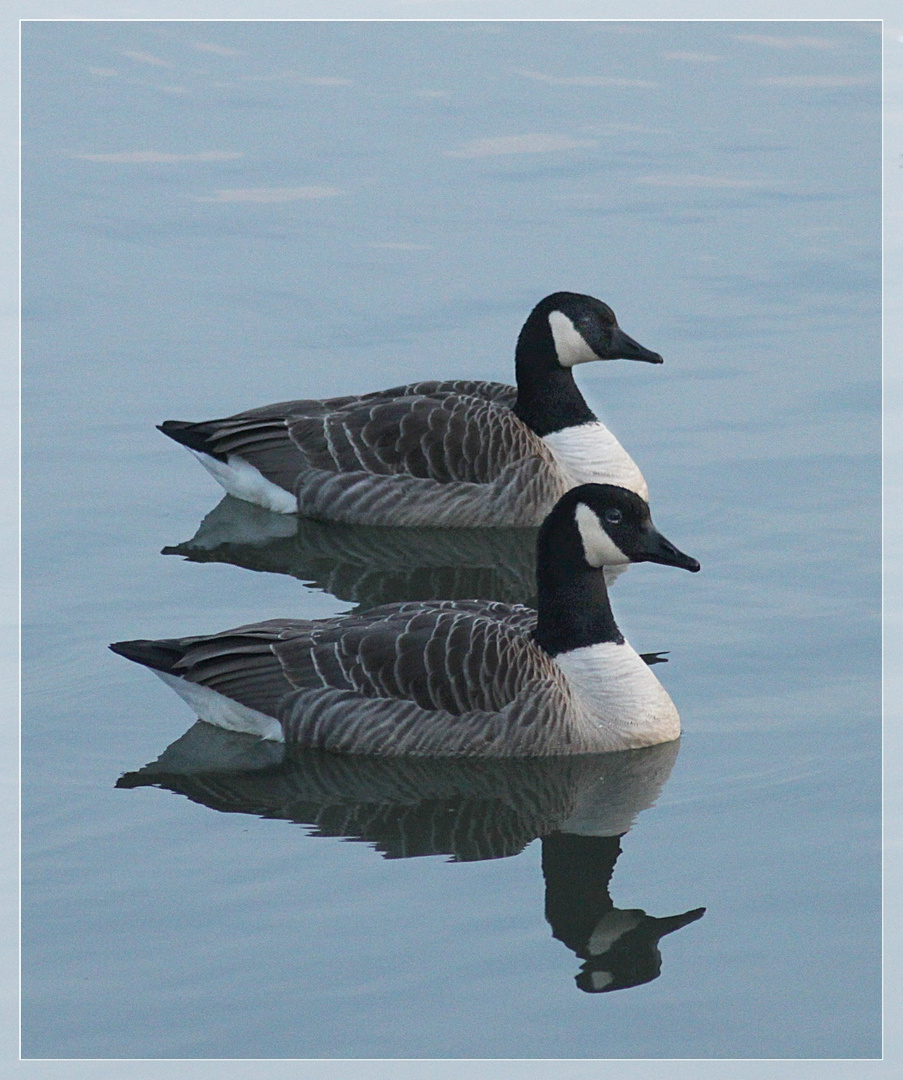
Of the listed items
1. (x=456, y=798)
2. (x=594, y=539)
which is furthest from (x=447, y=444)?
(x=456, y=798)

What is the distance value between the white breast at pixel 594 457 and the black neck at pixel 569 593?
3.69 metres

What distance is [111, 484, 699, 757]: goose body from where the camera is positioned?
11.0m

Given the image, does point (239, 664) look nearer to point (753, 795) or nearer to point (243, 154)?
point (753, 795)

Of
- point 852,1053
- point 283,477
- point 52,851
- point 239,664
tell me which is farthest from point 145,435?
point 852,1053

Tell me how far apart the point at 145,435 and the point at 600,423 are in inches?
140

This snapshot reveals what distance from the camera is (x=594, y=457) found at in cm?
1509

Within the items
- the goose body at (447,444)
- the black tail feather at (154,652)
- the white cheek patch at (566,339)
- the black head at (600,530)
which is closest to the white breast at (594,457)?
the goose body at (447,444)

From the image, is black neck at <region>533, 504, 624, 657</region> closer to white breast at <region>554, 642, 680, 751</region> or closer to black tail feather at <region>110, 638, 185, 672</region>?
white breast at <region>554, 642, 680, 751</region>

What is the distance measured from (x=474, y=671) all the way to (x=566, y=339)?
16.0 feet

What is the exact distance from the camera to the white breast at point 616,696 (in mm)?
11117

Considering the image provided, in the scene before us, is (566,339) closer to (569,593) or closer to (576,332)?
(576,332)

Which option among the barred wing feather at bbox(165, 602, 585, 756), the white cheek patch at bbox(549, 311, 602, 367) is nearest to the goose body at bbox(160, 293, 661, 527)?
the white cheek patch at bbox(549, 311, 602, 367)

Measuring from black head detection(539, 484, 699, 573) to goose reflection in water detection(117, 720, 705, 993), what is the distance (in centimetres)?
109

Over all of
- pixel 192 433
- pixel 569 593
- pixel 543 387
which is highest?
pixel 543 387
